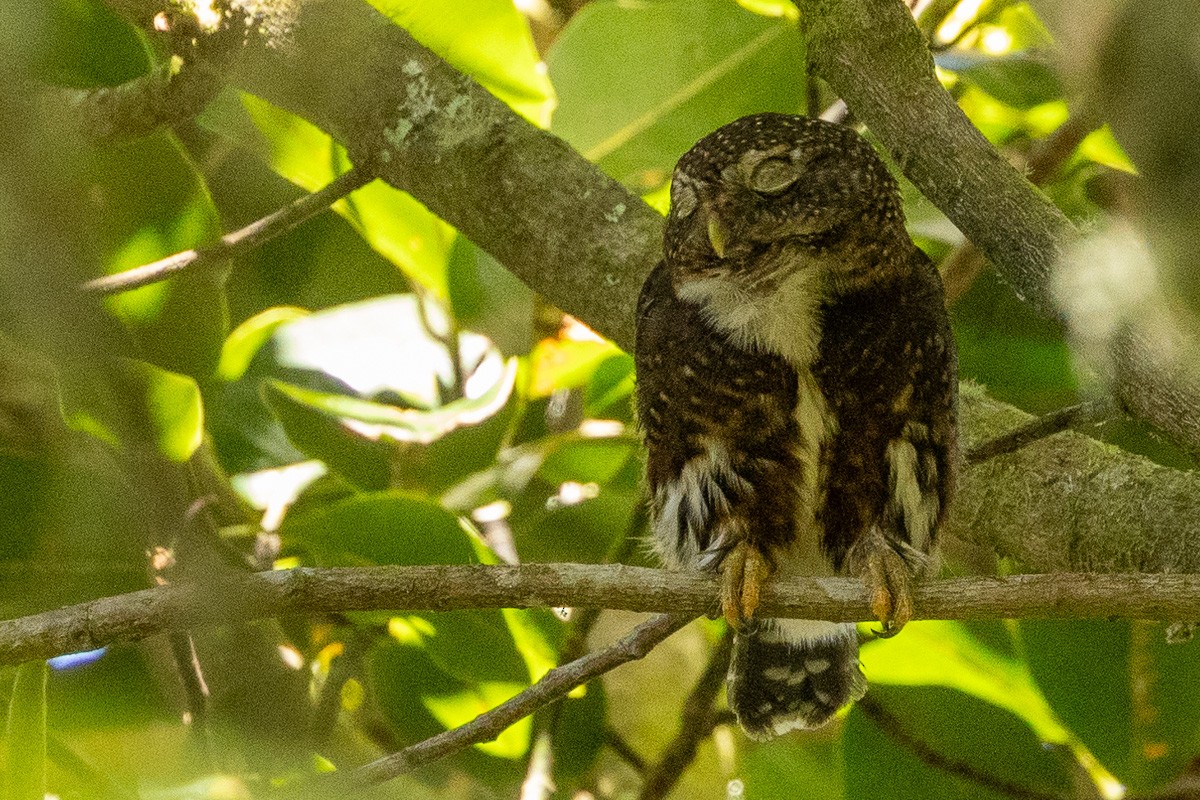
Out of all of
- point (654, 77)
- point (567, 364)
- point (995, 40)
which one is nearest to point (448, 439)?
point (567, 364)

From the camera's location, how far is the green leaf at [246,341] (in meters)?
2.38

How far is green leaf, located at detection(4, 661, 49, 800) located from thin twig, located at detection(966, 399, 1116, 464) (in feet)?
4.02

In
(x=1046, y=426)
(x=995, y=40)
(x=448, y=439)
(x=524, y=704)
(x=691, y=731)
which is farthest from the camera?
(x=995, y=40)

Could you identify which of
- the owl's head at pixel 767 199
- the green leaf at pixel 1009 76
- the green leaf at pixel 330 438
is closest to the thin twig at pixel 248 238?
the green leaf at pixel 330 438

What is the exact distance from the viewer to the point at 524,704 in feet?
5.11

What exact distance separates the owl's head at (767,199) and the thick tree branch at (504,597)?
54 centimetres

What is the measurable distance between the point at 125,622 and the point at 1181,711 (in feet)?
5.34

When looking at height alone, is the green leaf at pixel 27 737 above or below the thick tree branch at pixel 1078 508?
above

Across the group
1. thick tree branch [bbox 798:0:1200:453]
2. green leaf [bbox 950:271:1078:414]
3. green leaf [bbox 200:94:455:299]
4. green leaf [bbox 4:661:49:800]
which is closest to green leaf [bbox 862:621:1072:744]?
green leaf [bbox 950:271:1078:414]

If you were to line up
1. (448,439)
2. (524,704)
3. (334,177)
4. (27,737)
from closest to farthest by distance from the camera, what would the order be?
(27,737) < (524,704) < (448,439) < (334,177)

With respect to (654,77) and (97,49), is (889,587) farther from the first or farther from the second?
(97,49)

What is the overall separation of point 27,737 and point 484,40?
1414 millimetres

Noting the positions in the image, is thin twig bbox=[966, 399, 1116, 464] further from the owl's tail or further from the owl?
the owl's tail

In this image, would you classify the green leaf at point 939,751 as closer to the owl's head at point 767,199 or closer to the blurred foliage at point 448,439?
the blurred foliage at point 448,439
